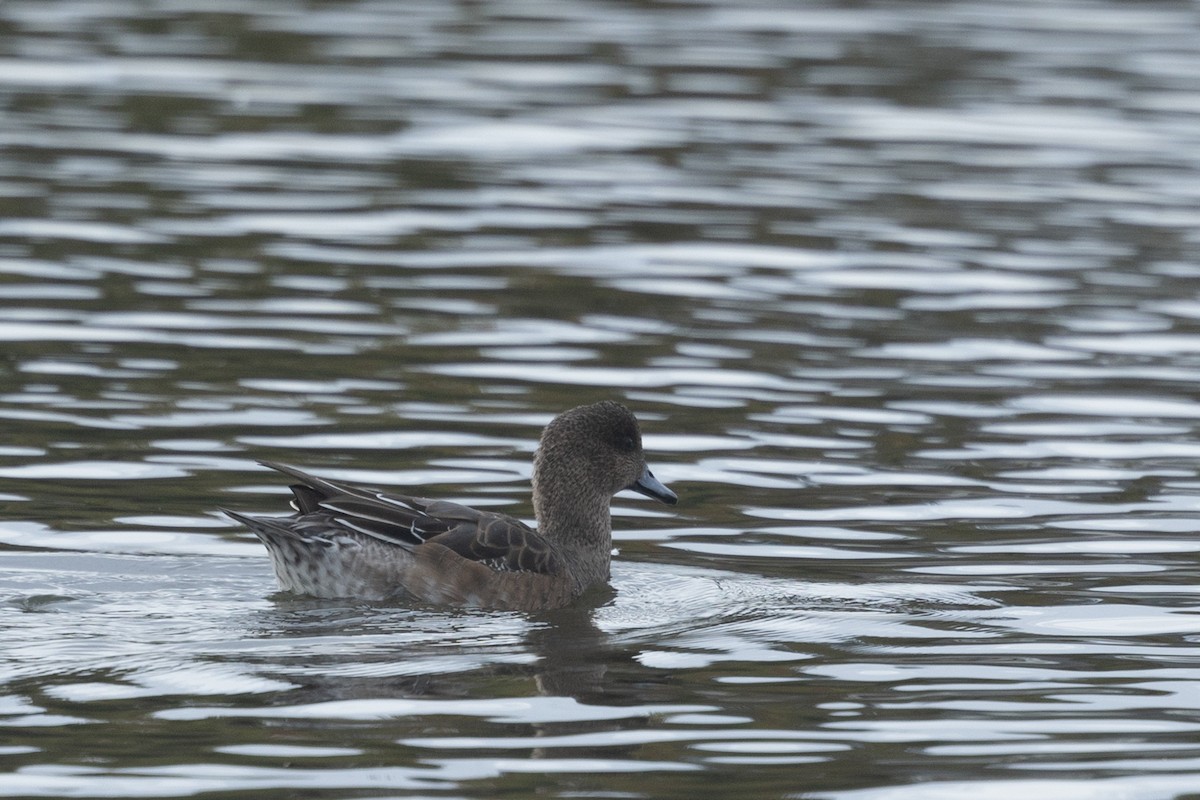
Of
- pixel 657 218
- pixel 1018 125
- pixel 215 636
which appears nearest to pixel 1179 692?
pixel 215 636

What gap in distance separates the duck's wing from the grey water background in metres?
0.27

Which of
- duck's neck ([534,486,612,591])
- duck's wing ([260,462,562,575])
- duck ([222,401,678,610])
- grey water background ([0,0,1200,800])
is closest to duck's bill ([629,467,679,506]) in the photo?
duck's neck ([534,486,612,591])

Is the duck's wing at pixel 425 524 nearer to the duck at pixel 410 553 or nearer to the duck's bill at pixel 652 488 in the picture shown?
the duck at pixel 410 553

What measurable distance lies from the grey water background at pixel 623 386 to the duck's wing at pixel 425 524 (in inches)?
10.6

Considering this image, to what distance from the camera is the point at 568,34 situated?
80.8 feet

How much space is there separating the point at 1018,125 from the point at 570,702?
14.5m

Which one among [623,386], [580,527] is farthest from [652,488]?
[623,386]

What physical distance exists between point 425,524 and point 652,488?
49.4 inches

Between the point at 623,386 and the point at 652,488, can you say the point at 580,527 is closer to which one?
the point at 652,488

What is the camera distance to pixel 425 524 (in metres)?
9.20

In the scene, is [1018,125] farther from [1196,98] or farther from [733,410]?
[733,410]

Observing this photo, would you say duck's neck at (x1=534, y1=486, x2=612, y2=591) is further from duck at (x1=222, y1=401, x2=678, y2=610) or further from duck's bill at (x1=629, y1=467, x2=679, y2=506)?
duck's bill at (x1=629, y1=467, x2=679, y2=506)

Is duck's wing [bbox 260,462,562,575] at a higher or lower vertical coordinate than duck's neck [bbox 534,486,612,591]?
higher

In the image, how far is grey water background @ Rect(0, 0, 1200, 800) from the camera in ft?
24.0
